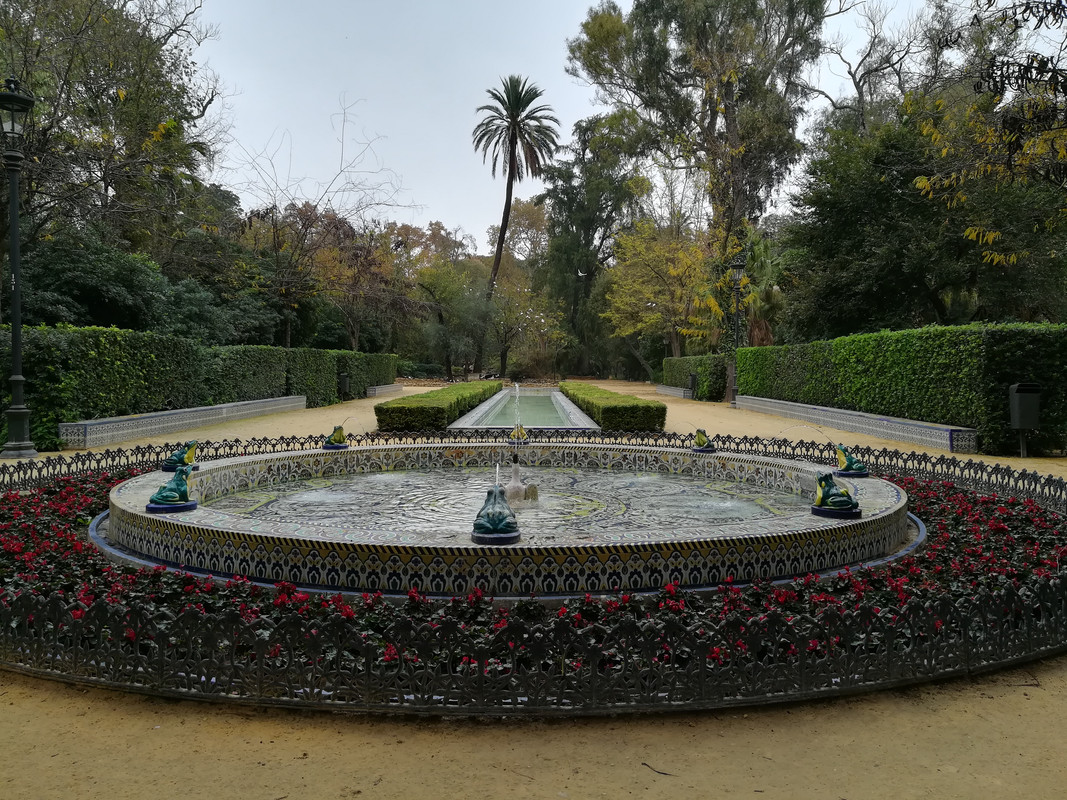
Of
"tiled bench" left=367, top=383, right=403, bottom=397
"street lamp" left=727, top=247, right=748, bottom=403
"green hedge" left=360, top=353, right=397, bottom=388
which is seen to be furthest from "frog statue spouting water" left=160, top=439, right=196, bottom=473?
"tiled bench" left=367, top=383, right=403, bottom=397

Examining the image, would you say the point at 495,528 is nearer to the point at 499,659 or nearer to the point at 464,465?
the point at 499,659

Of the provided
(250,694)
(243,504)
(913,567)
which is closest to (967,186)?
(913,567)

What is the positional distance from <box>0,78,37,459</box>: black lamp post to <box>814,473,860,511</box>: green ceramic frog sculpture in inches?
457

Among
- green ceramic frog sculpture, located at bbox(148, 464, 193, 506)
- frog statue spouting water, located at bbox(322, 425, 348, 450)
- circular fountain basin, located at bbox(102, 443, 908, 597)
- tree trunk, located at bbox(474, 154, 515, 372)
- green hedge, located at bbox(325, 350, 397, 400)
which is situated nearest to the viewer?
circular fountain basin, located at bbox(102, 443, 908, 597)

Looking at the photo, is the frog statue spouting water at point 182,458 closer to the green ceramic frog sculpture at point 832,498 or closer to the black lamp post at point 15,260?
the black lamp post at point 15,260

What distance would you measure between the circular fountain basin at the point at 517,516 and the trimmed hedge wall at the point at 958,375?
20.7 feet

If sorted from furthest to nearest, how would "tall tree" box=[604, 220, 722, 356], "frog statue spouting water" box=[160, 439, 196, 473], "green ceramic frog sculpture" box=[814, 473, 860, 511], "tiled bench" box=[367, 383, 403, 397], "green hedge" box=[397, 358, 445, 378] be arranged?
"green hedge" box=[397, 358, 445, 378] < "tall tree" box=[604, 220, 722, 356] < "tiled bench" box=[367, 383, 403, 397] < "frog statue spouting water" box=[160, 439, 196, 473] < "green ceramic frog sculpture" box=[814, 473, 860, 511]

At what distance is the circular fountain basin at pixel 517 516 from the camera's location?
436 centimetres

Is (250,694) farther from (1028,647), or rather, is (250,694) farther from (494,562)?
(1028,647)

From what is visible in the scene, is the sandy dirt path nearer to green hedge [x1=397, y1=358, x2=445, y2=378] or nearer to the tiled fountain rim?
the tiled fountain rim

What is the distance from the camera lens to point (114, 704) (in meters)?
3.22

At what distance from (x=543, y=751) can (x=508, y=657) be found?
2.04ft

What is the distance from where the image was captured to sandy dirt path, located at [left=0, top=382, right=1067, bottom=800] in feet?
8.42

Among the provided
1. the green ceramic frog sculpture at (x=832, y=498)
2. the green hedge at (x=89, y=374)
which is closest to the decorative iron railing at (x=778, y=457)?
the green hedge at (x=89, y=374)
